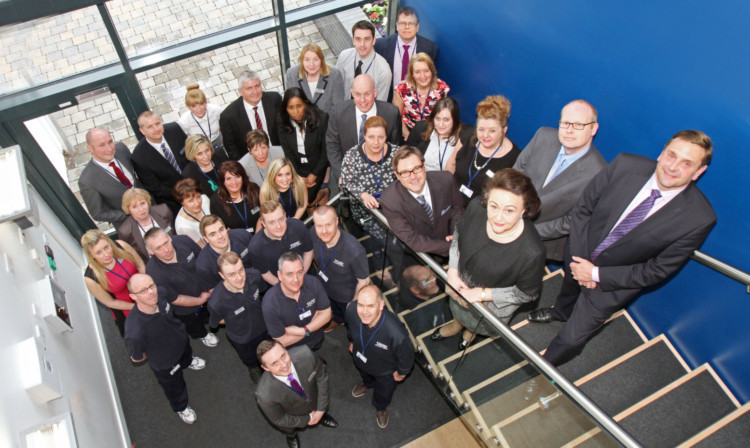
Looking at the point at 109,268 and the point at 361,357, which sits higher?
the point at 109,268

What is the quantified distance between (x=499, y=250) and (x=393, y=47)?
341 cm

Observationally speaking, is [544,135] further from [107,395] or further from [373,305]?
[107,395]

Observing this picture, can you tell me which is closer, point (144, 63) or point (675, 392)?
point (675, 392)

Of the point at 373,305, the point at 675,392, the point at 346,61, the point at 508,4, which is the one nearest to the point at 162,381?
the point at 373,305

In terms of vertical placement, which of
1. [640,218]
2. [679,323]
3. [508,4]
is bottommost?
Result: [679,323]

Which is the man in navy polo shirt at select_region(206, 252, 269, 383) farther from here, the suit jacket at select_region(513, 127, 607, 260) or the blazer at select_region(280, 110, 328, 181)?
the suit jacket at select_region(513, 127, 607, 260)

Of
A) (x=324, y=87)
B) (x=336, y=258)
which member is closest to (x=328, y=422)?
(x=336, y=258)

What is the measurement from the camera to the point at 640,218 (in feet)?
10.3

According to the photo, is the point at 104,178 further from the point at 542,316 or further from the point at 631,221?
the point at 631,221

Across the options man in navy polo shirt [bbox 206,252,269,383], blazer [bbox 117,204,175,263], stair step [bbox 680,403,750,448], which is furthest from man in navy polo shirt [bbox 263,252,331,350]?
stair step [bbox 680,403,750,448]

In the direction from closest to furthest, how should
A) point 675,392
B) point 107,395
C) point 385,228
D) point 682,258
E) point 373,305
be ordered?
1. point 682,258
2. point 373,305
3. point 675,392
4. point 385,228
5. point 107,395

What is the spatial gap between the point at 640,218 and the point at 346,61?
3.64m

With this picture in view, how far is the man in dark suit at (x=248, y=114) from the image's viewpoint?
16.7 feet

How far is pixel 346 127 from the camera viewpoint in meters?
4.86
